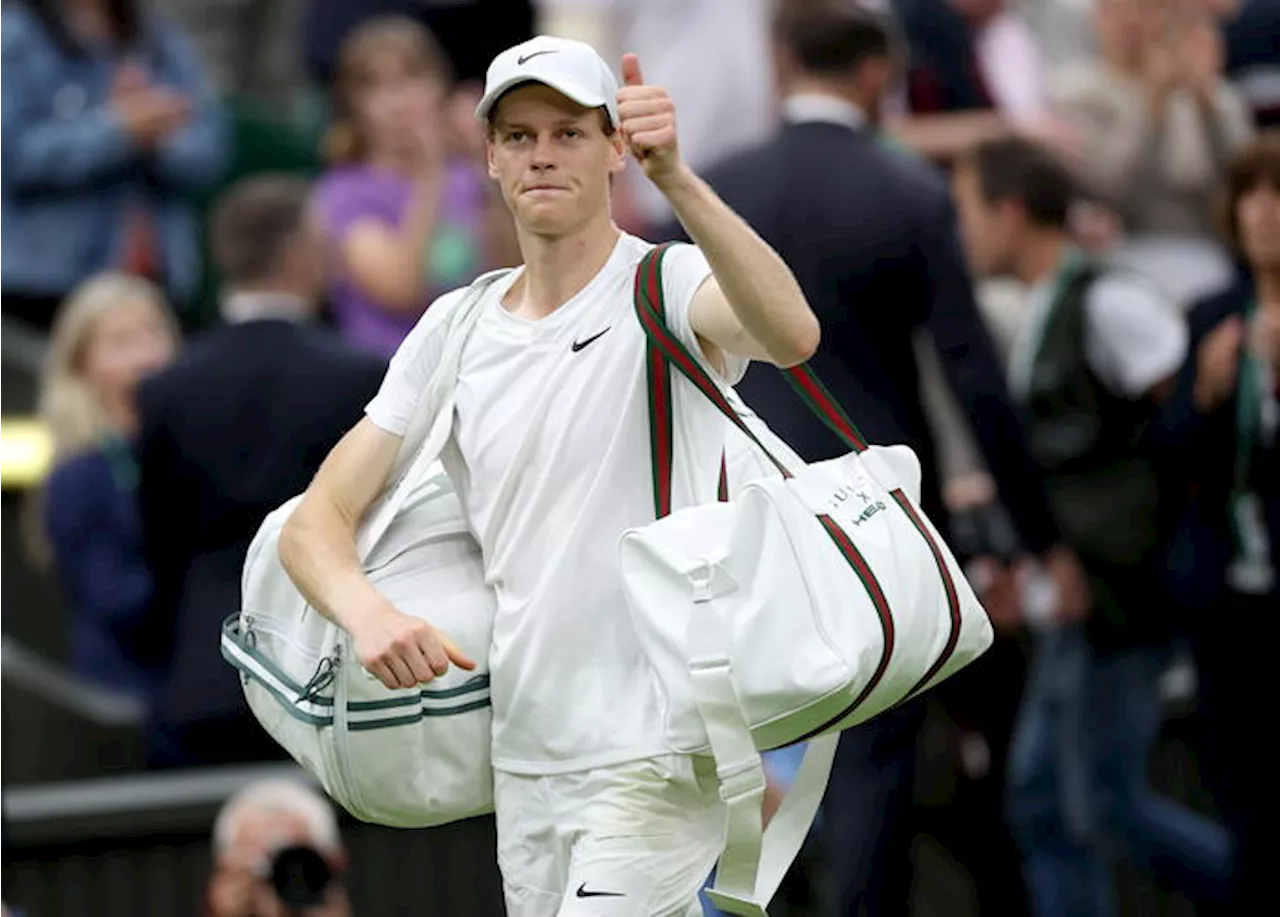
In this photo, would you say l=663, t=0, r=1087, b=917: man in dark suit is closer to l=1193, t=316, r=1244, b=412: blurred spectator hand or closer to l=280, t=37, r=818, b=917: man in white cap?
l=1193, t=316, r=1244, b=412: blurred spectator hand

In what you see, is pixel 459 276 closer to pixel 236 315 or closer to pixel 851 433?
pixel 236 315

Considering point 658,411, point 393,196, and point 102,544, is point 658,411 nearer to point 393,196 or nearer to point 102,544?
point 102,544

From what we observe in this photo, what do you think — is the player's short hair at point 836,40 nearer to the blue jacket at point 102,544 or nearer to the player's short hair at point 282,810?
the player's short hair at point 282,810

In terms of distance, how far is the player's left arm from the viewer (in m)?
4.55

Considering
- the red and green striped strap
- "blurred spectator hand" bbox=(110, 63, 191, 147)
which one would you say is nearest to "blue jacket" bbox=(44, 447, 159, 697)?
"blurred spectator hand" bbox=(110, 63, 191, 147)

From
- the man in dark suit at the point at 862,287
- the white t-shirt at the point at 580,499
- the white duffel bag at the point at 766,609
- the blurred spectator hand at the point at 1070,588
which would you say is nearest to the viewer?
the white duffel bag at the point at 766,609

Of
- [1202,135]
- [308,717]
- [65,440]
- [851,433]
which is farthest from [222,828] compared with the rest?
[1202,135]

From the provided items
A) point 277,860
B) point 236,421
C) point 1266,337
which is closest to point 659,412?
point 277,860

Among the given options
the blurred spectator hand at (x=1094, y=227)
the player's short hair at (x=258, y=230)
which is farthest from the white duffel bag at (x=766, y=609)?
the blurred spectator hand at (x=1094, y=227)

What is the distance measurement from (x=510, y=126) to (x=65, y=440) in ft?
15.1

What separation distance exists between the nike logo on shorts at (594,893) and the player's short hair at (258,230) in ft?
11.7

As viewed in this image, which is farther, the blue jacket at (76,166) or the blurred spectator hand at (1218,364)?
the blue jacket at (76,166)

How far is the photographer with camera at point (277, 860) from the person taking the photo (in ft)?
24.6

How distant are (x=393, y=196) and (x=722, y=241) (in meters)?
5.15
